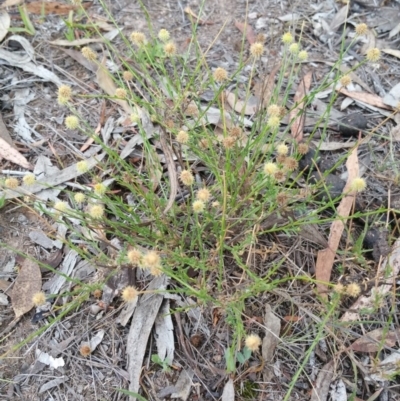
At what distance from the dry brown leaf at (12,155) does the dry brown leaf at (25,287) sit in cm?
54

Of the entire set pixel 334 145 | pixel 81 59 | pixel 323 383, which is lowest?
pixel 323 383

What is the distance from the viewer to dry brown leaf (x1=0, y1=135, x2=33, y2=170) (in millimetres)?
2623

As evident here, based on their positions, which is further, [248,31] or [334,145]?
[248,31]

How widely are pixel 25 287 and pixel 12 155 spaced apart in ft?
2.43

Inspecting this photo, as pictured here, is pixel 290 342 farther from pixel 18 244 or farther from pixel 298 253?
pixel 18 244

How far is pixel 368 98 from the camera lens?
9.25 ft

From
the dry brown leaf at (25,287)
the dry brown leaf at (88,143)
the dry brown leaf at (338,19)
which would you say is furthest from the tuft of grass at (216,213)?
the dry brown leaf at (338,19)

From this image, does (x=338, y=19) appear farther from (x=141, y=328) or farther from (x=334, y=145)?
(x=141, y=328)

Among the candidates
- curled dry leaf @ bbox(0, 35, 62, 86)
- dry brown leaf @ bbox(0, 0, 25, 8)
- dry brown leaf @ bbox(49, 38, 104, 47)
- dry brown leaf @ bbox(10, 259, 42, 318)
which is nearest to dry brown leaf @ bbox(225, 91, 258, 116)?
dry brown leaf @ bbox(49, 38, 104, 47)

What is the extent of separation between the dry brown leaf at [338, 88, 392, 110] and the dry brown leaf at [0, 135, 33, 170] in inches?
68.0

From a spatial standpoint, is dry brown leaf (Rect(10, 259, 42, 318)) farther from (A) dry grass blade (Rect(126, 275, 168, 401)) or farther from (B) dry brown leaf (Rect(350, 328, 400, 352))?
(B) dry brown leaf (Rect(350, 328, 400, 352))

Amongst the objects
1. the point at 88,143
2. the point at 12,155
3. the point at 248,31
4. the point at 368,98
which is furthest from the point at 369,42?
the point at 12,155

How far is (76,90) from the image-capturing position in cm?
291

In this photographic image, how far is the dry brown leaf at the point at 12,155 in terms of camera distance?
8.61 ft
